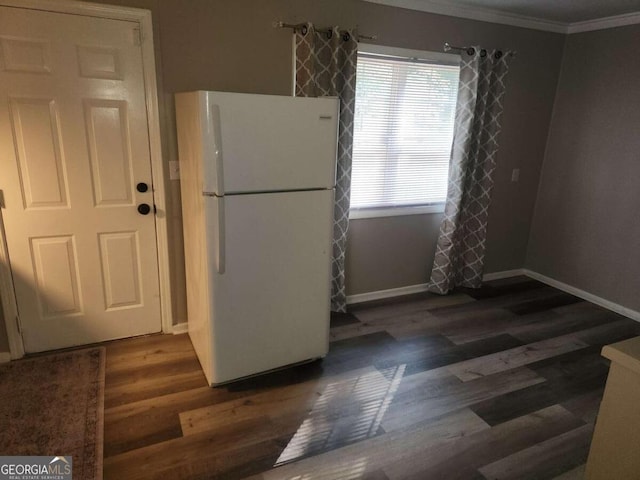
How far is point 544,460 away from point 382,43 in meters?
2.90

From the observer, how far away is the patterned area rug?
1925 millimetres

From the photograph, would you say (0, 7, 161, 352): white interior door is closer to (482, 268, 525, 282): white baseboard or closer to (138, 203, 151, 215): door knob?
(138, 203, 151, 215): door knob

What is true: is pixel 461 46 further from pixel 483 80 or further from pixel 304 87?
pixel 304 87

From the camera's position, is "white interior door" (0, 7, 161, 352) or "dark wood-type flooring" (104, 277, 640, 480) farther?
"white interior door" (0, 7, 161, 352)

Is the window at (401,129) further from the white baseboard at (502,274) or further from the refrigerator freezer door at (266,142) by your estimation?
the white baseboard at (502,274)

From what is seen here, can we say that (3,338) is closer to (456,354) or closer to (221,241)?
(221,241)

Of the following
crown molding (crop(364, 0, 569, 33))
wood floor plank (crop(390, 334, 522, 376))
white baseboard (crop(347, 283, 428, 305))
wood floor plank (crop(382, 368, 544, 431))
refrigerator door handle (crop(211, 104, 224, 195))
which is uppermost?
crown molding (crop(364, 0, 569, 33))

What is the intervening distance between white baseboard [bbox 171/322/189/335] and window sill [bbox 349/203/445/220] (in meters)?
1.56

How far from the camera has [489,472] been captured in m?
1.92

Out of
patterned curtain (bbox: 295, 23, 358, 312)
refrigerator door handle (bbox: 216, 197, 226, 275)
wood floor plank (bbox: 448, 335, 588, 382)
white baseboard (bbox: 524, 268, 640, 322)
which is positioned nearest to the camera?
refrigerator door handle (bbox: 216, 197, 226, 275)

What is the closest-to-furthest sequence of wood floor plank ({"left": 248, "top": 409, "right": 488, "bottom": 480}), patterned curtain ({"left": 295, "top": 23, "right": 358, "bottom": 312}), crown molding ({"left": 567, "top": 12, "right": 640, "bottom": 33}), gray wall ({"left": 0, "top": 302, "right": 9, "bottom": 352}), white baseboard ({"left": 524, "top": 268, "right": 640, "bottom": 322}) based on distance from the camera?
wood floor plank ({"left": 248, "top": 409, "right": 488, "bottom": 480}), gray wall ({"left": 0, "top": 302, "right": 9, "bottom": 352}), patterned curtain ({"left": 295, "top": 23, "right": 358, "bottom": 312}), crown molding ({"left": 567, "top": 12, "right": 640, "bottom": 33}), white baseboard ({"left": 524, "top": 268, "right": 640, "bottom": 322})

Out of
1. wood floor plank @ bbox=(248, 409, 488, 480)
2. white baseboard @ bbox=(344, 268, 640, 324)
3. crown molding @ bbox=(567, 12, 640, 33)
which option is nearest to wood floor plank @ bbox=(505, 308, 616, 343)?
white baseboard @ bbox=(344, 268, 640, 324)

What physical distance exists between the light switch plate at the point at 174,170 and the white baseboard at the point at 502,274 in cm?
317

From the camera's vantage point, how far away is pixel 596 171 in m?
3.69
